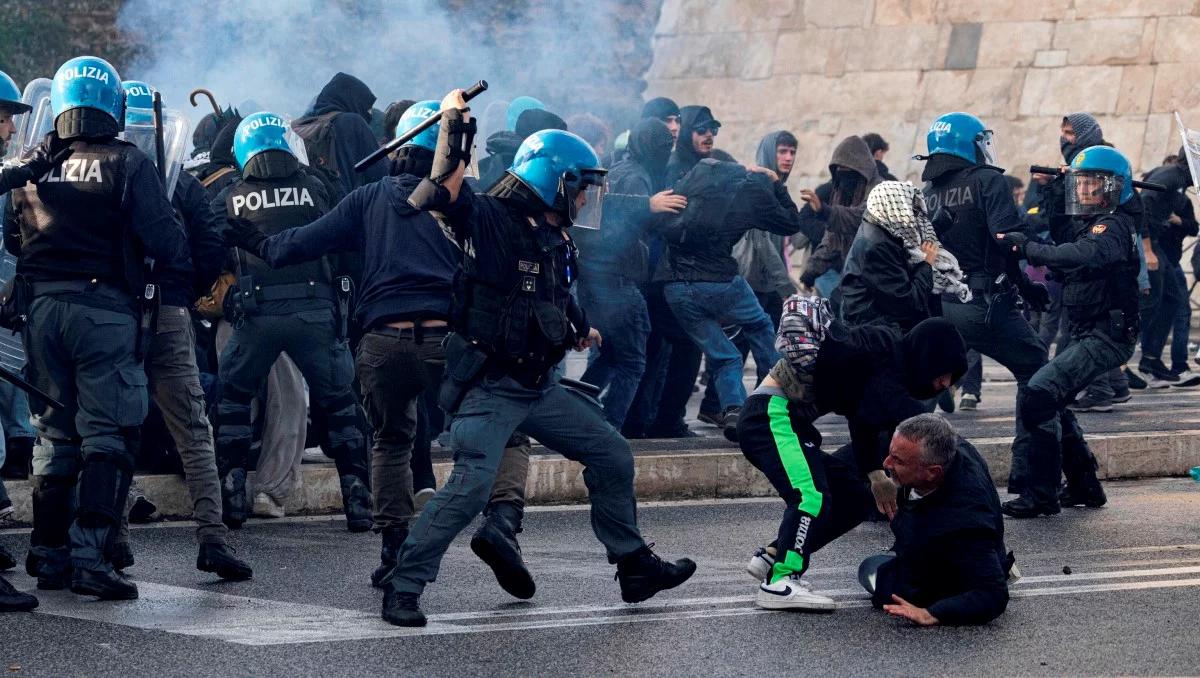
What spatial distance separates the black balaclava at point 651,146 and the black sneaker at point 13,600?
5.02 m

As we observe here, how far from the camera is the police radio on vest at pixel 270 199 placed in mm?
7945

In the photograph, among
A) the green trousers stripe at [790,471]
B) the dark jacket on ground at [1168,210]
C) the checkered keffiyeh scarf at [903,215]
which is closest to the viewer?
the green trousers stripe at [790,471]

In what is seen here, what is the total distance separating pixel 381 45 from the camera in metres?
19.7

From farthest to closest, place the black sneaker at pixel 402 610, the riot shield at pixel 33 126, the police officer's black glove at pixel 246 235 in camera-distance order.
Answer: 1. the riot shield at pixel 33 126
2. the police officer's black glove at pixel 246 235
3. the black sneaker at pixel 402 610

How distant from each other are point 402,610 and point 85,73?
2073 millimetres

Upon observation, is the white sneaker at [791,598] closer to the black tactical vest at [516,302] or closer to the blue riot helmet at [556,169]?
the black tactical vest at [516,302]

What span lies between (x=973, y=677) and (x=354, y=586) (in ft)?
7.64

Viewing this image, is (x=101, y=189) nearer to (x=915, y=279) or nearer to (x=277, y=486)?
(x=277, y=486)

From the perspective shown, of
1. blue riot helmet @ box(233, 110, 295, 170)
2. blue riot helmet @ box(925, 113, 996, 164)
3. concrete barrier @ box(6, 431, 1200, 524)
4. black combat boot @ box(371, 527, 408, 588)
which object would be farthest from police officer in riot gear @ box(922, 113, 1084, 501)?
black combat boot @ box(371, 527, 408, 588)

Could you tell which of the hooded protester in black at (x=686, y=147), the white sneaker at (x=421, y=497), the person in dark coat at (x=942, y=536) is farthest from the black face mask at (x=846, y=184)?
the person in dark coat at (x=942, y=536)

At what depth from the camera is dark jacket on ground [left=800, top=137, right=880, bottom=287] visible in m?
11.3

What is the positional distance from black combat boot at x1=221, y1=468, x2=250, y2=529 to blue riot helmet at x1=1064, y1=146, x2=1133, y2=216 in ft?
12.8

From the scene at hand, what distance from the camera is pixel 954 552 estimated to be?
646 centimetres

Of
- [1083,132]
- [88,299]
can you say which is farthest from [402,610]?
[1083,132]
